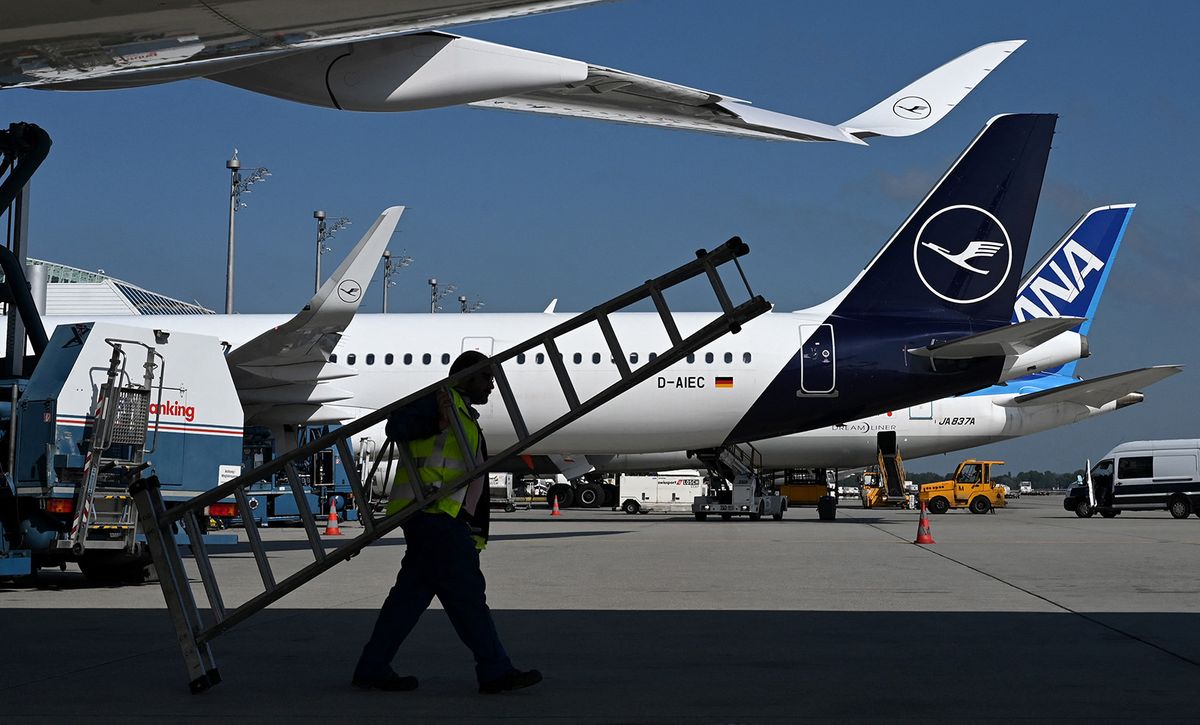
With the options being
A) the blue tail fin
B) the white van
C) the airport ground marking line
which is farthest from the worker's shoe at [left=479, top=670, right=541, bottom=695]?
the white van

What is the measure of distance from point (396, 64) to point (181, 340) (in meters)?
6.75

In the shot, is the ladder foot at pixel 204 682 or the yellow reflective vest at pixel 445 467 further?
the yellow reflective vest at pixel 445 467

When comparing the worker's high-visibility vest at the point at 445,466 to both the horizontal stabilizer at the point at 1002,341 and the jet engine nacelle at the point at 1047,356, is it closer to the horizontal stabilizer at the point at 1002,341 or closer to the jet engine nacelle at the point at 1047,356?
the horizontal stabilizer at the point at 1002,341

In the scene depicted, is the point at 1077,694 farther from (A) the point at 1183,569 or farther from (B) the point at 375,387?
(B) the point at 375,387

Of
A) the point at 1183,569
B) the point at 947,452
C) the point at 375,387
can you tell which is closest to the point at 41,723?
the point at 1183,569

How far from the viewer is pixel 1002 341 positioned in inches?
830

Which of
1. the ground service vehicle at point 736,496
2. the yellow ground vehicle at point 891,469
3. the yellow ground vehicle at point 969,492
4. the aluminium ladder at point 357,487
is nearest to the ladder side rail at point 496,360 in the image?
the aluminium ladder at point 357,487

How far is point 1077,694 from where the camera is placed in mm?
6141

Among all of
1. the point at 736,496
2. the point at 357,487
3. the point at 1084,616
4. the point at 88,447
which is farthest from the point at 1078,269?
the point at 357,487

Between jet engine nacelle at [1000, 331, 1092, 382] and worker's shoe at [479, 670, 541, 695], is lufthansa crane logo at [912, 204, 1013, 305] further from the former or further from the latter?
worker's shoe at [479, 670, 541, 695]

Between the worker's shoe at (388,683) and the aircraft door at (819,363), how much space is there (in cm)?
1675

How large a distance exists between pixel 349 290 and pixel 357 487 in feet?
38.2

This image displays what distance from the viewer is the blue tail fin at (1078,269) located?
37219 millimetres

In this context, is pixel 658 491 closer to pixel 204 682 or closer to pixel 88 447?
pixel 88 447
